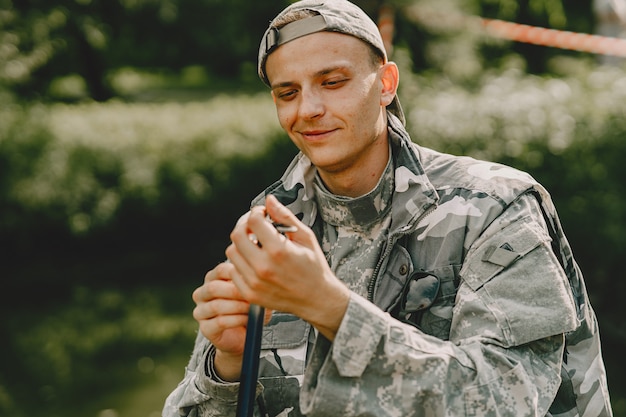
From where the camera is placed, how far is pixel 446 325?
6.09 ft

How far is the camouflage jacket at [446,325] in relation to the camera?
154 cm

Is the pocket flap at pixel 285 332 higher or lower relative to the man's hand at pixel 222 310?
lower

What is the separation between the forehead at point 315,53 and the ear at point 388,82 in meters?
0.17

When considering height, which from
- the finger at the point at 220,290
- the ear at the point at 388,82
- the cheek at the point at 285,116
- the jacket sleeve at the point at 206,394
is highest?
the ear at the point at 388,82

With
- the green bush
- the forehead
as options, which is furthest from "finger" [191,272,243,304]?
the green bush

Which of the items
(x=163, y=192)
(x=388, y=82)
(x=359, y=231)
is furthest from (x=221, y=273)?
(x=163, y=192)

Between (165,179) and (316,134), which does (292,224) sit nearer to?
(316,134)

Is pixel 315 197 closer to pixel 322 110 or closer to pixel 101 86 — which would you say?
pixel 322 110

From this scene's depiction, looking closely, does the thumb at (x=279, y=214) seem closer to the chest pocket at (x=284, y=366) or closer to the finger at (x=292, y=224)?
the finger at (x=292, y=224)

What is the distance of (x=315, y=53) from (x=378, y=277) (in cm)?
62

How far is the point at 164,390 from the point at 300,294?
18.9 feet

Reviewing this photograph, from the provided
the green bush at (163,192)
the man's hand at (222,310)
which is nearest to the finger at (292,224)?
the man's hand at (222,310)

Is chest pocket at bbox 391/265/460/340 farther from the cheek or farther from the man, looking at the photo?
the cheek

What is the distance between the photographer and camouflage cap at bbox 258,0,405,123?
2.00m
